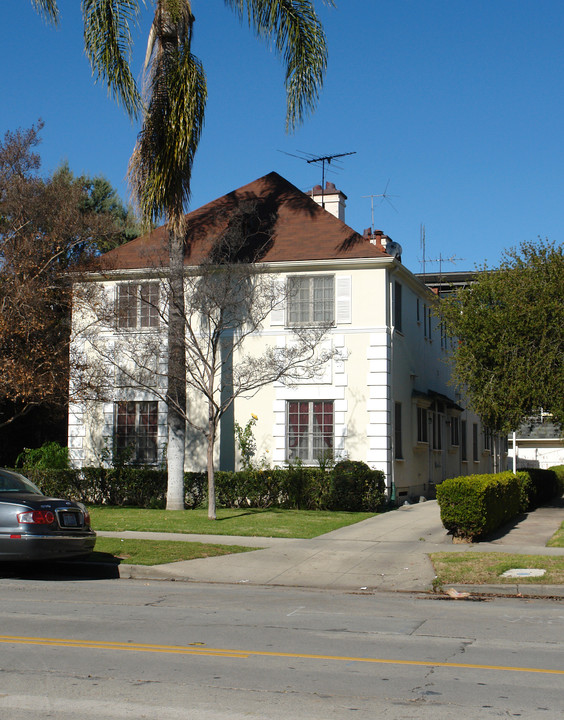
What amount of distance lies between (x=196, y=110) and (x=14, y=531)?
10767 mm

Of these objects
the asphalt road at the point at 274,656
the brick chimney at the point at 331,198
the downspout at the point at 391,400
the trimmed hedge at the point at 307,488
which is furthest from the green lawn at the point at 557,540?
the brick chimney at the point at 331,198

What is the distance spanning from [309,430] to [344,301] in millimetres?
3693

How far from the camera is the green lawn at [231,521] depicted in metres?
16.6

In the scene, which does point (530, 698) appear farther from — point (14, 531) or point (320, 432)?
point (320, 432)

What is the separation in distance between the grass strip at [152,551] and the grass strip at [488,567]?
357 centimetres

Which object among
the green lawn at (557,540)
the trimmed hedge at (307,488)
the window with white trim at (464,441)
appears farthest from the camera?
the window with white trim at (464,441)

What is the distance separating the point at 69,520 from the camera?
476 inches

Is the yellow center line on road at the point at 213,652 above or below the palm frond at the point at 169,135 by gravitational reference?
below

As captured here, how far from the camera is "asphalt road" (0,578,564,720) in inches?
223

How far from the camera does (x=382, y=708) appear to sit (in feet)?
18.5

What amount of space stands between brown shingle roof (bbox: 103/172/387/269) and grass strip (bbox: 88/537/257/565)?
30.6 feet

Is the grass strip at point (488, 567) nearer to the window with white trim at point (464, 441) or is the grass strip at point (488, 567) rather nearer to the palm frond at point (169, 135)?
the palm frond at point (169, 135)

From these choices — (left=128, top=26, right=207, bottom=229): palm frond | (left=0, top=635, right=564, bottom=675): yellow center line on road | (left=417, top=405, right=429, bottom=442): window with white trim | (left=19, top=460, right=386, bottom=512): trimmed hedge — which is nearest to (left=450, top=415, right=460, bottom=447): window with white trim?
(left=417, top=405, right=429, bottom=442): window with white trim

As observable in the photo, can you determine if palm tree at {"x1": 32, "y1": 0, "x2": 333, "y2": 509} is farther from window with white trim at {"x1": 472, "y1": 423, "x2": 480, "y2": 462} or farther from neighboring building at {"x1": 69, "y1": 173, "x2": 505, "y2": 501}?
window with white trim at {"x1": 472, "y1": 423, "x2": 480, "y2": 462}
